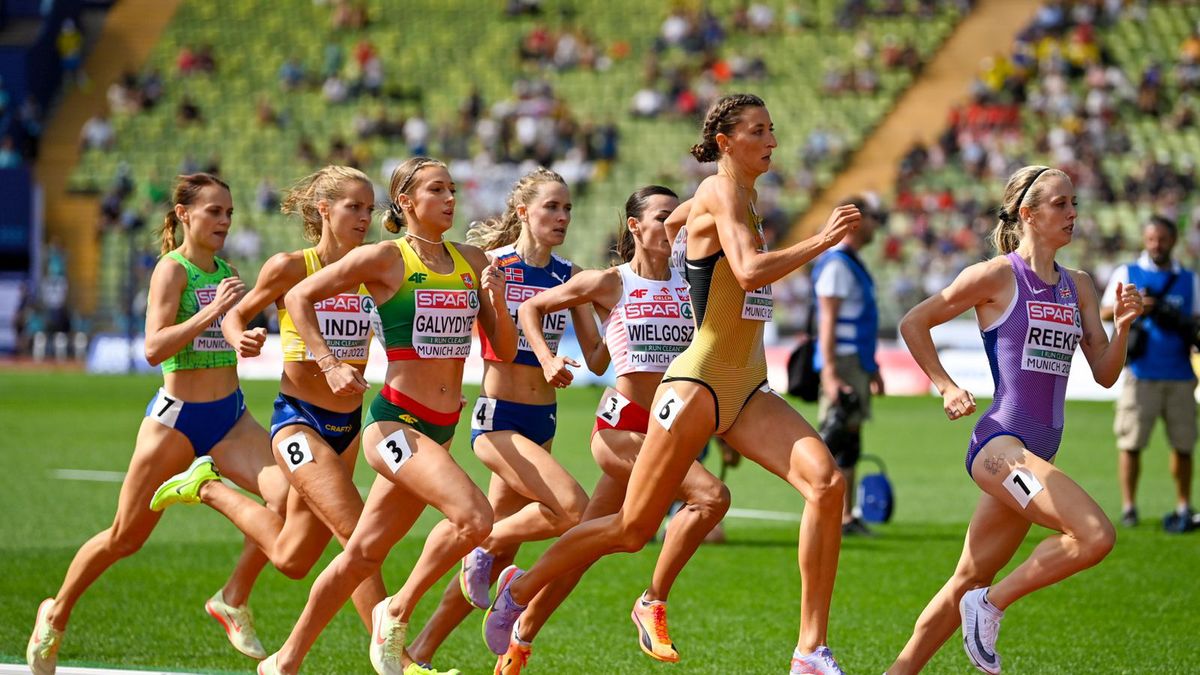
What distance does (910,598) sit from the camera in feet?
33.1

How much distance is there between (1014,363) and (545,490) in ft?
6.97

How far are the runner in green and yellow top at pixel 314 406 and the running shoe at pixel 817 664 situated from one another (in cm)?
199

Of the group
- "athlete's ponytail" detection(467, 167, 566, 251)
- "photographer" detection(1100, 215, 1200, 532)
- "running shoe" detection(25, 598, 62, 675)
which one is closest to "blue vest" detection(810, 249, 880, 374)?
"photographer" detection(1100, 215, 1200, 532)

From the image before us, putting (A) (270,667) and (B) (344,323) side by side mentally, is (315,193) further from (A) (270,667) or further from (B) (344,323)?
(A) (270,667)

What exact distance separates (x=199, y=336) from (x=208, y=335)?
0.15 ft

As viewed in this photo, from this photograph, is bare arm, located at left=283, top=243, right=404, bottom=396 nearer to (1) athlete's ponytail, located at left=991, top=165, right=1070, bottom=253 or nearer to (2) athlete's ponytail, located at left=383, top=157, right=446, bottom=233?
(2) athlete's ponytail, located at left=383, top=157, right=446, bottom=233

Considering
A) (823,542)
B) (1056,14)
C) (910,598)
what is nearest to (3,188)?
(1056,14)

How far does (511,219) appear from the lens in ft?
27.8

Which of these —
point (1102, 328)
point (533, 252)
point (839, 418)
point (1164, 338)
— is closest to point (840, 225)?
point (1102, 328)

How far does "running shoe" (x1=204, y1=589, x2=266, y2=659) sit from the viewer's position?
8031 mm

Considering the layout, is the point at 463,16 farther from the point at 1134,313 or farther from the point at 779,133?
the point at 1134,313

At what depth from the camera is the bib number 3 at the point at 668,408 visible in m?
6.64

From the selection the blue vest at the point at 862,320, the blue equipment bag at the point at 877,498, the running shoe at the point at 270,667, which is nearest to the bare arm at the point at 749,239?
the running shoe at the point at 270,667

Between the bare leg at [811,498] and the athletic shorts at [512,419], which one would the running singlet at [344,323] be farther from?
the bare leg at [811,498]
